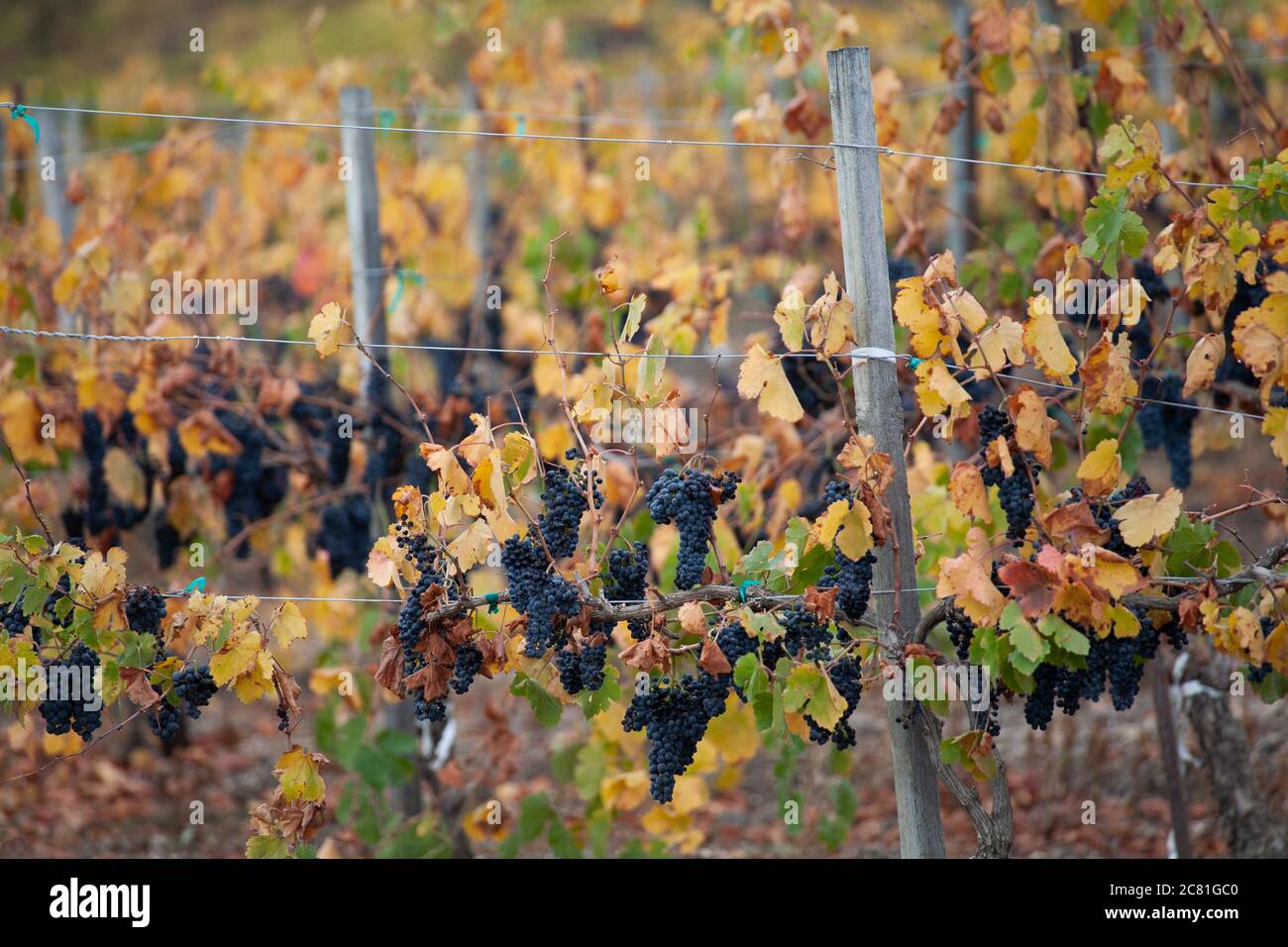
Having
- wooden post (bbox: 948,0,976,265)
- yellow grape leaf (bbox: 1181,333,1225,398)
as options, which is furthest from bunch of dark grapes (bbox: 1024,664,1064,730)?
wooden post (bbox: 948,0,976,265)

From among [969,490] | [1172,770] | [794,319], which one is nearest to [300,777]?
[794,319]

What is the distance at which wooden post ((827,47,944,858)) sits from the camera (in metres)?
2.69

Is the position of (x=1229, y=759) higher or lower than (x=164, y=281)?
lower

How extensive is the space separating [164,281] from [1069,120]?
2956 mm

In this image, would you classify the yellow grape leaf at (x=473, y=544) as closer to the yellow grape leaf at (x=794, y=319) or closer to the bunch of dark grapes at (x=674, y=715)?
the bunch of dark grapes at (x=674, y=715)

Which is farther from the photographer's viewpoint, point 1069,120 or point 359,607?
point 359,607

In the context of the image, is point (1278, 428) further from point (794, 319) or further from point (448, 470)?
point (448, 470)

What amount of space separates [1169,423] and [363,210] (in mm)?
2673

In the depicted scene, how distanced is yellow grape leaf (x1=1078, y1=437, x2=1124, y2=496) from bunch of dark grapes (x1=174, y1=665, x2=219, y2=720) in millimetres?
1806

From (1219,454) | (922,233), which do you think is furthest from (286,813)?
(1219,454)

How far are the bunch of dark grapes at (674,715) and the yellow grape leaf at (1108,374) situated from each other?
0.96 metres

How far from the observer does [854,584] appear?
2.54 m
